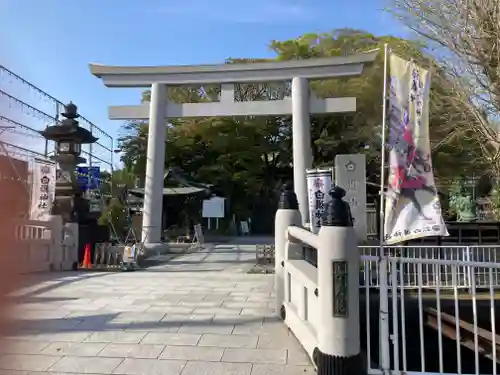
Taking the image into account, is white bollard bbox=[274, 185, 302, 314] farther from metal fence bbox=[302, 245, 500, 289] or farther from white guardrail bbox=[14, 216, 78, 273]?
white guardrail bbox=[14, 216, 78, 273]

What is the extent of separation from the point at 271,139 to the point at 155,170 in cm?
1168

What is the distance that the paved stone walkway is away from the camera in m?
3.67

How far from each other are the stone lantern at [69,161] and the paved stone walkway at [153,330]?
275 cm

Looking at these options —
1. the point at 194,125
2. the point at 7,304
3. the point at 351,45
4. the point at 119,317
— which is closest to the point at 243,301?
the point at 119,317

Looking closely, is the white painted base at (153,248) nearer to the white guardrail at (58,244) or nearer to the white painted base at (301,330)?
the white guardrail at (58,244)

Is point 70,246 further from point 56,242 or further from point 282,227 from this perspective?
point 282,227

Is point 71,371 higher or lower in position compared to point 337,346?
lower

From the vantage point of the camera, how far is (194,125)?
894 inches

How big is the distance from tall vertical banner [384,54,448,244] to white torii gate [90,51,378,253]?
8876mm

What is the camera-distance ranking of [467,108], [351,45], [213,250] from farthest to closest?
[351,45]
[213,250]
[467,108]

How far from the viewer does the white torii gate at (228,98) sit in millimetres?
13062

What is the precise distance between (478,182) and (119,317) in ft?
79.1

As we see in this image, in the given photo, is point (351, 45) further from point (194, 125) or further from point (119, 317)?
point (119, 317)

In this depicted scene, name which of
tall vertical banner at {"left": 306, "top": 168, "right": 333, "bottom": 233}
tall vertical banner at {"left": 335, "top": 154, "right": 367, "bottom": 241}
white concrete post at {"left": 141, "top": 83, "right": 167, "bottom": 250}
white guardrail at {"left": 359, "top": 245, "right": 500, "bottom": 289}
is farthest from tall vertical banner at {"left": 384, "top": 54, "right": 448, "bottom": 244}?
white concrete post at {"left": 141, "top": 83, "right": 167, "bottom": 250}
